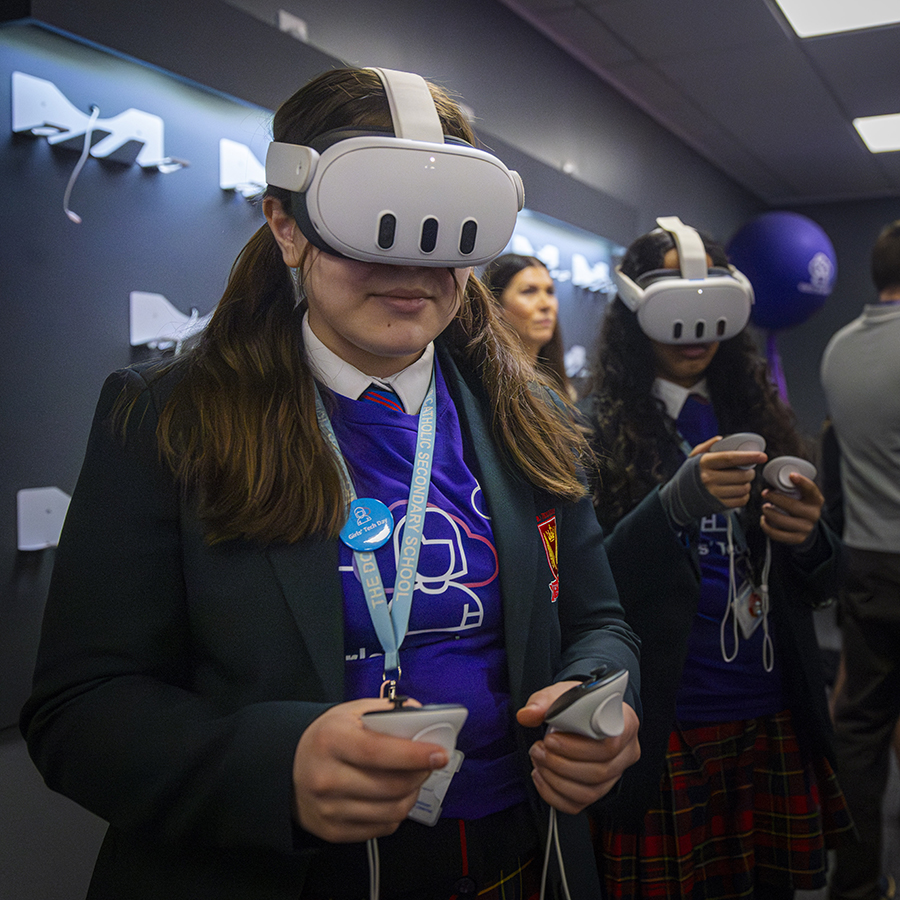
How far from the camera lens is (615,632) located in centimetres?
94

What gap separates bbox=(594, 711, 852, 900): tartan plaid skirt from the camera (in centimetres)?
132

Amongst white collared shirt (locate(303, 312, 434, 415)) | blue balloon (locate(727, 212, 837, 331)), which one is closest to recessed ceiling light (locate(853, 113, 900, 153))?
blue balloon (locate(727, 212, 837, 331))

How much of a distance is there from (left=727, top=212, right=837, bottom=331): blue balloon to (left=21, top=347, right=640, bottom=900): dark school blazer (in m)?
4.86

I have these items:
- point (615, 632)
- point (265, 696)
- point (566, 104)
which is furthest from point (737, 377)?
point (566, 104)

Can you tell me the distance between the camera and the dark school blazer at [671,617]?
128cm

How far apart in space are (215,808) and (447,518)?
32cm

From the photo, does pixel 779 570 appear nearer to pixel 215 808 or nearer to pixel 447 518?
pixel 447 518

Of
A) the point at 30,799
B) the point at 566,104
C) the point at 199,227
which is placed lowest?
the point at 30,799

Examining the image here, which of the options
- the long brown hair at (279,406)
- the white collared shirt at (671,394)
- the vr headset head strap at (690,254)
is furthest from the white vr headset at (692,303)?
the long brown hair at (279,406)

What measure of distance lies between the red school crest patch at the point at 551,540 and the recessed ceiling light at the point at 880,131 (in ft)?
15.5

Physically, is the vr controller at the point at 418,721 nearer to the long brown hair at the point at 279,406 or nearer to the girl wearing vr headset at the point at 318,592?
the girl wearing vr headset at the point at 318,592

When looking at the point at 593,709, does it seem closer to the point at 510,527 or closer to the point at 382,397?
the point at 510,527

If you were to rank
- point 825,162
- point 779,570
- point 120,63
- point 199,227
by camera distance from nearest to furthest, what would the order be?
1. point 779,570
2. point 120,63
3. point 199,227
4. point 825,162

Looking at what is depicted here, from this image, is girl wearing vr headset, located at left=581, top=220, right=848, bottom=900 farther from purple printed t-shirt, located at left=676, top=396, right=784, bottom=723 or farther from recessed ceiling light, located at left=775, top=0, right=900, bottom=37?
recessed ceiling light, located at left=775, top=0, right=900, bottom=37
